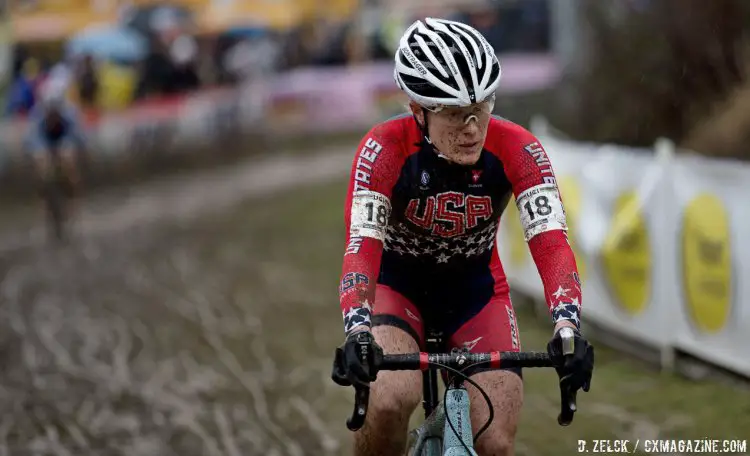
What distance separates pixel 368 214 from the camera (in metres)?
4.31

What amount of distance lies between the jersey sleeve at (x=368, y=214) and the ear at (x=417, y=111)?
16 cm

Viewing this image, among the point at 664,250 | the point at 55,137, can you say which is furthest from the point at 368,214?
the point at 55,137

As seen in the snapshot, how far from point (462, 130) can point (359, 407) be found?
107cm

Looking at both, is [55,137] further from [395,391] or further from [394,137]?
[395,391]

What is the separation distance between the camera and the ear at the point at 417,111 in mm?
4324

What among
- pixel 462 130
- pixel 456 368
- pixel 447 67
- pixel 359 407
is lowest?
pixel 359 407

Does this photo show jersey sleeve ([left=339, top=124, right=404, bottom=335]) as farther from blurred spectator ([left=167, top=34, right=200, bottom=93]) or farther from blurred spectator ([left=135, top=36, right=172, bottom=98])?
blurred spectator ([left=167, top=34, right=200, bottom=93])

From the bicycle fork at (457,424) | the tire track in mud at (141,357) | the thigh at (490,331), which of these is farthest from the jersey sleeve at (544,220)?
the tire track in mud at (141,357)

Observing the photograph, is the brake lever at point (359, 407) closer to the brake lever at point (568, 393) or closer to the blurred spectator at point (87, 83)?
the brake lever at point (568, 393)

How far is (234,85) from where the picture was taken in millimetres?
26156

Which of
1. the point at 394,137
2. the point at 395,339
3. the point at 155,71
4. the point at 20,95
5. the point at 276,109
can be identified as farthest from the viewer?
the point at 276,109

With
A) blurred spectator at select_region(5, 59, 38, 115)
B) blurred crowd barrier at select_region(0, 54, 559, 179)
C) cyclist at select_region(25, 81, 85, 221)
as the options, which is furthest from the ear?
blurred crowd barrier at select_region(0, 54, 559, 179)

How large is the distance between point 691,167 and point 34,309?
24.4ft

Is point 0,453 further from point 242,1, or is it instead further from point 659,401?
point 242,1
